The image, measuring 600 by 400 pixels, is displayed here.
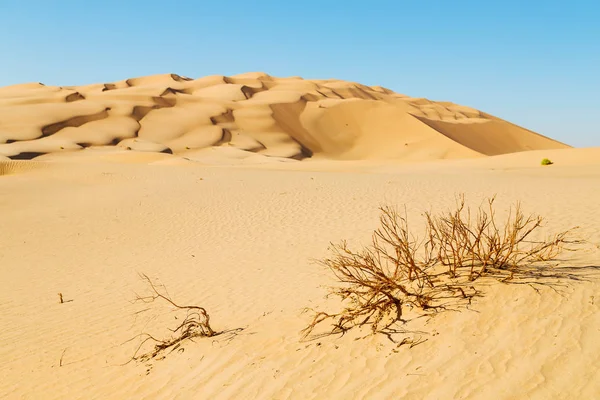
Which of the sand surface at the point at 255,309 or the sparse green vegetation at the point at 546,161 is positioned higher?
the sparse green vegetation at the point at 546,161

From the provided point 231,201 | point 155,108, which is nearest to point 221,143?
point 155,108

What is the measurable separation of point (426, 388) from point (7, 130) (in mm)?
41069

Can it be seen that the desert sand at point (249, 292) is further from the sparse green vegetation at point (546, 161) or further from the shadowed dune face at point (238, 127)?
the shadowed dune face at point (238, 127)

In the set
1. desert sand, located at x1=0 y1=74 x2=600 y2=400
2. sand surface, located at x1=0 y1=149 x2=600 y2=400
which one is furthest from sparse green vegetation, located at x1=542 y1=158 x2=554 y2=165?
sand surface, located at x1=0 y1=149 x2=600 y2=400

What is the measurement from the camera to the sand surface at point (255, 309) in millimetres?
3691

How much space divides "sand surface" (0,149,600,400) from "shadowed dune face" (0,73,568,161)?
22644mm

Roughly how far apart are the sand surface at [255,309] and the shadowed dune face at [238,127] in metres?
22.6

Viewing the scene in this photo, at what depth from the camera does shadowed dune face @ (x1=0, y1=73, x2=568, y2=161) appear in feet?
126

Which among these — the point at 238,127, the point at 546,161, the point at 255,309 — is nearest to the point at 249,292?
the point at 255,309

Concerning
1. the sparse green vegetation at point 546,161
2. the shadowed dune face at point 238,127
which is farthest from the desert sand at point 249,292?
the shadowed dune face at point 238,127

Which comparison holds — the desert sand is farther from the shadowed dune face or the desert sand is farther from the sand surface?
the shadowed dune face

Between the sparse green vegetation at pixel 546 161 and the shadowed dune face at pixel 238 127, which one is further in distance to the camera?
the shadowed dune face at pixel 238 127

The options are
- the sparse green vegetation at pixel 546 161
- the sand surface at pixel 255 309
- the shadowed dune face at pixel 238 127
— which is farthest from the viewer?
the shadowed dune face at pixel 238 127

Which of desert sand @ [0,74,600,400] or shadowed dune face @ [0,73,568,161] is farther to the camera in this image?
shadowed dune face @ [0,73,568,161]
